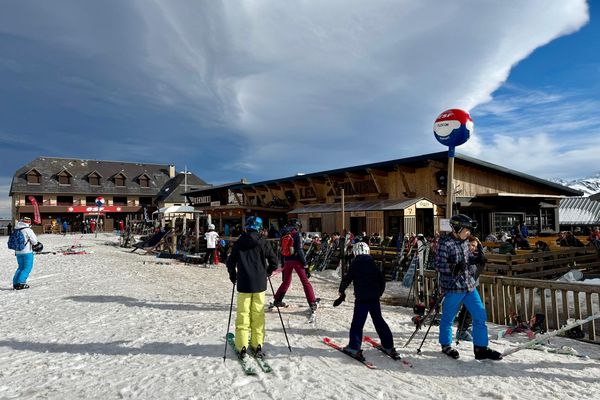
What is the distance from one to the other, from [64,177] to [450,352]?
5438 cm

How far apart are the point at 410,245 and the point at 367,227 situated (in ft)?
22.9

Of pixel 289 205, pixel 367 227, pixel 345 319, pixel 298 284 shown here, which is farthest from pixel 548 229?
pixel 345 319

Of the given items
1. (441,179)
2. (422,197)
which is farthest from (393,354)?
(422,197)

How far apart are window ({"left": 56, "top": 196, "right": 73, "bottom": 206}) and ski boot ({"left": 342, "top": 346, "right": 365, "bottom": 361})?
5220cm

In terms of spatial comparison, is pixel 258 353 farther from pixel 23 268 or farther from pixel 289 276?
pixel 23 268

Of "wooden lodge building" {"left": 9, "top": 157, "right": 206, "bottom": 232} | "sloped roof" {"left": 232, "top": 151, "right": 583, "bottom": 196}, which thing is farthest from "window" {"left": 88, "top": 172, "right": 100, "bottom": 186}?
"sloped roof" {"left": 232, "top": 151, "right": 583, "bottom": 196}

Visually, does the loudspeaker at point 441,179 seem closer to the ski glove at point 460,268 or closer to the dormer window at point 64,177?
the ski glove at point 460,268

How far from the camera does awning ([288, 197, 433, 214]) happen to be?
1734cm

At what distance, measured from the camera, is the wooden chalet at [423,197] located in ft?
57.5

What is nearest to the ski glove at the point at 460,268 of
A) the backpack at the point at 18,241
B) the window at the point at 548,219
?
the backpack at the point at 18,241

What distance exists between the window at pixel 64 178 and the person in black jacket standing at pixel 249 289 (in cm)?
5206

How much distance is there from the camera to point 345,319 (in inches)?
270

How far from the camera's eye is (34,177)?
45.8 meters

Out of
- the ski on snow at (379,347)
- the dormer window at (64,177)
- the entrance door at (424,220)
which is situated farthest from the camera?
the dormer window at (64,177)
